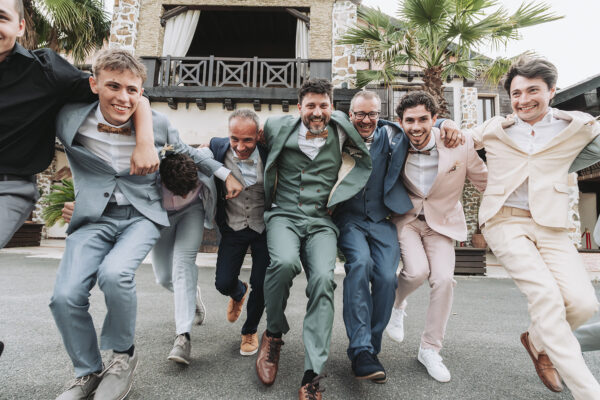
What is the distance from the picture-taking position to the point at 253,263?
9.30ft

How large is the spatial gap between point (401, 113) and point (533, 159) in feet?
3.28

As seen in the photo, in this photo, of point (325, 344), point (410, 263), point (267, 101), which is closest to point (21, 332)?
point (325, 344)

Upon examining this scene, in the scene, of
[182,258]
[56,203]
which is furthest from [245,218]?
[56,203]

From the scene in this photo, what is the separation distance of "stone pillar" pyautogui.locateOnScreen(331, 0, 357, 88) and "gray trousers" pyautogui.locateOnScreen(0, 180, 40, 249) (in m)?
8.94

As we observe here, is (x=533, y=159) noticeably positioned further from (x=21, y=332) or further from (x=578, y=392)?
(x=21, y=332)

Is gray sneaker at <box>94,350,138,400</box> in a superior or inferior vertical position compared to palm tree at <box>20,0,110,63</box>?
inferior

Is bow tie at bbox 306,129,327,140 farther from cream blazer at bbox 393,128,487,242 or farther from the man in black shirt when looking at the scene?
the man in black shirt

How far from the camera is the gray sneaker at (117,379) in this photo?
177 centimetres

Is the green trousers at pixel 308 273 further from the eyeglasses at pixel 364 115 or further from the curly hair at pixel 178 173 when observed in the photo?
the eyeglasses at pixel 364 115

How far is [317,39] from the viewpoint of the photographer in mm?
10219

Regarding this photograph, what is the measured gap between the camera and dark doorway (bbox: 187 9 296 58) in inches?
434

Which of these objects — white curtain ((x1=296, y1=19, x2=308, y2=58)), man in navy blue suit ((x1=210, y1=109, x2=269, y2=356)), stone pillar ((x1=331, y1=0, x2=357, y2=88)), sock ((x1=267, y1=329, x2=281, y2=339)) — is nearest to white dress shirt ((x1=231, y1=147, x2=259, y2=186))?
man in navy blue suit ((x1=210, y1=109, x2=269, y2=356))

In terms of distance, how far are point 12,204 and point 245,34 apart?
12029mm

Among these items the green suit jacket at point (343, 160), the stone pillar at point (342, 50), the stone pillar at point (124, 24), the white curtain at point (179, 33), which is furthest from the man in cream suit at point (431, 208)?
the stone pillar at point (124, 24)
